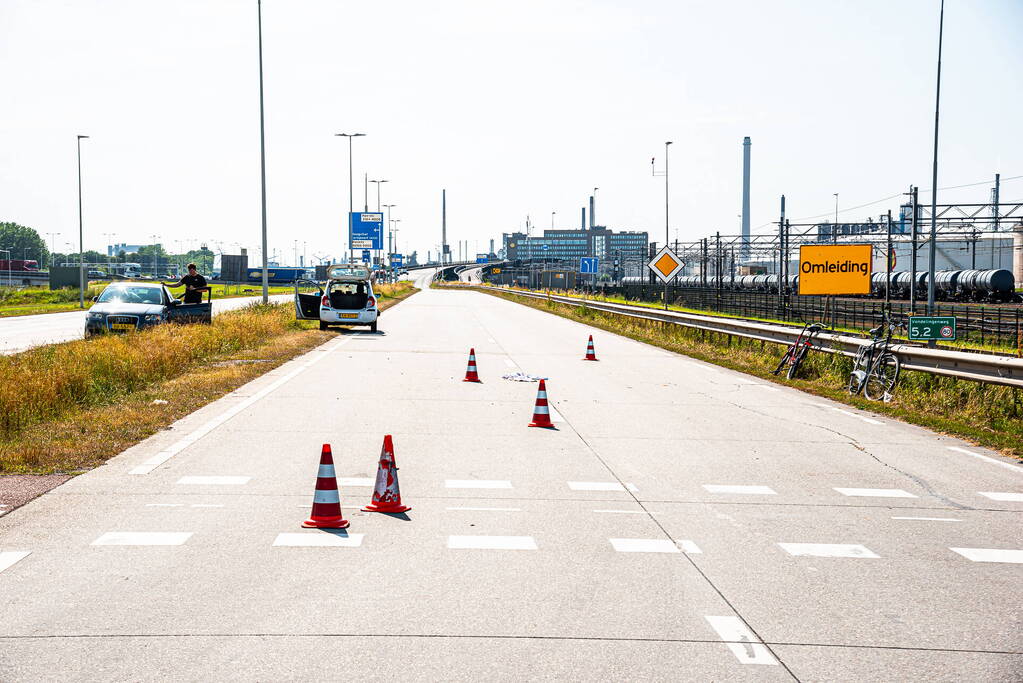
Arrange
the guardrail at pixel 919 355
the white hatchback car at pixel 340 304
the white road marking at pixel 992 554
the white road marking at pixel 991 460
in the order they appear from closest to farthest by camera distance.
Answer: the white road marking at pixel 992 554, the white road marking at pixel 991 460, the guardrail at pixel 919 355, the white hatchback car at pixel 340 304

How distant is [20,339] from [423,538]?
22.2m

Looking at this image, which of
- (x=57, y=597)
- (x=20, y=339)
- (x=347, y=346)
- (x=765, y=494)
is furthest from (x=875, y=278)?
(x=57, y=597)

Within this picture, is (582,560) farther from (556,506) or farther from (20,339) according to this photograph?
(20,339)

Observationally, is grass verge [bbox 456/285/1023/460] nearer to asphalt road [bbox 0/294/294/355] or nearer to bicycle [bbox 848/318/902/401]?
bicycle [bbox 848/318/902/401]

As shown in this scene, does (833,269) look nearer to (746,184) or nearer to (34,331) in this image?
(34,331)

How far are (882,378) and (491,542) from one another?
10284 millimetres

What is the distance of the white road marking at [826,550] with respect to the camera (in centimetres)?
611

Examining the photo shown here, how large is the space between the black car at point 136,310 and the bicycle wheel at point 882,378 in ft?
47.8

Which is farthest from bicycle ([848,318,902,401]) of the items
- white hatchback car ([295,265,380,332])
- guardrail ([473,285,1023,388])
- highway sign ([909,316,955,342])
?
white hatchback car ([295,265,380,332])

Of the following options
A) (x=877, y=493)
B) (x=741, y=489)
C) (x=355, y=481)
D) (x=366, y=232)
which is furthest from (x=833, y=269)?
(x=366, y=232)

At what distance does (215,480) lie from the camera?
8102 millimetres

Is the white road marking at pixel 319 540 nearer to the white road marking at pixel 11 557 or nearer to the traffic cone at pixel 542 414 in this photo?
the white road marking at pixel 11 557

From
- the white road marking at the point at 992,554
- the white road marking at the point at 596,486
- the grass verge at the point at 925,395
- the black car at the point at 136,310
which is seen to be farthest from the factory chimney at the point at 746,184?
the white road marking at the point at 992,554

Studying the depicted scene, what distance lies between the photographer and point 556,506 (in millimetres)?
7387
